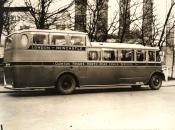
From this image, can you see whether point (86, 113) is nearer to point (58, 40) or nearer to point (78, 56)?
point (58, 40)

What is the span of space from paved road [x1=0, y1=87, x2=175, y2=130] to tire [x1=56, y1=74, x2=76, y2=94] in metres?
1.13

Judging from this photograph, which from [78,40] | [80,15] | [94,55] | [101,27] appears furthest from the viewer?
[80,15]

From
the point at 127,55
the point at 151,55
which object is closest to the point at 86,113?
the point at 127,55

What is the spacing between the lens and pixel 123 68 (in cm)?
2117

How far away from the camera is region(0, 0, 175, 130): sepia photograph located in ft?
39.1

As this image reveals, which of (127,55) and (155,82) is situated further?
(155,82)

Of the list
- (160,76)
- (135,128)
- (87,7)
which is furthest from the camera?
(87,7)

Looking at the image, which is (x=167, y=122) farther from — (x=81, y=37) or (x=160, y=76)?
(x=160, y=76)

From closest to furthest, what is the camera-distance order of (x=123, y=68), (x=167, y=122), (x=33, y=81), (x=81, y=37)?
(x=167, y=122) < (x=33, y=81) < (x=81, y=37) < (x=123, y=68)

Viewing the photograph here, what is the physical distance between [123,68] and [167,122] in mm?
9742

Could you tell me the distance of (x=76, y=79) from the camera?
774 inches

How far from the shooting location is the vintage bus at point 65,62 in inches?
720

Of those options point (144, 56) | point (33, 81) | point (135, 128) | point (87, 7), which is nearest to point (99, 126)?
point (135, 128)

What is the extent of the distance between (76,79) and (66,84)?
1.92 ft
